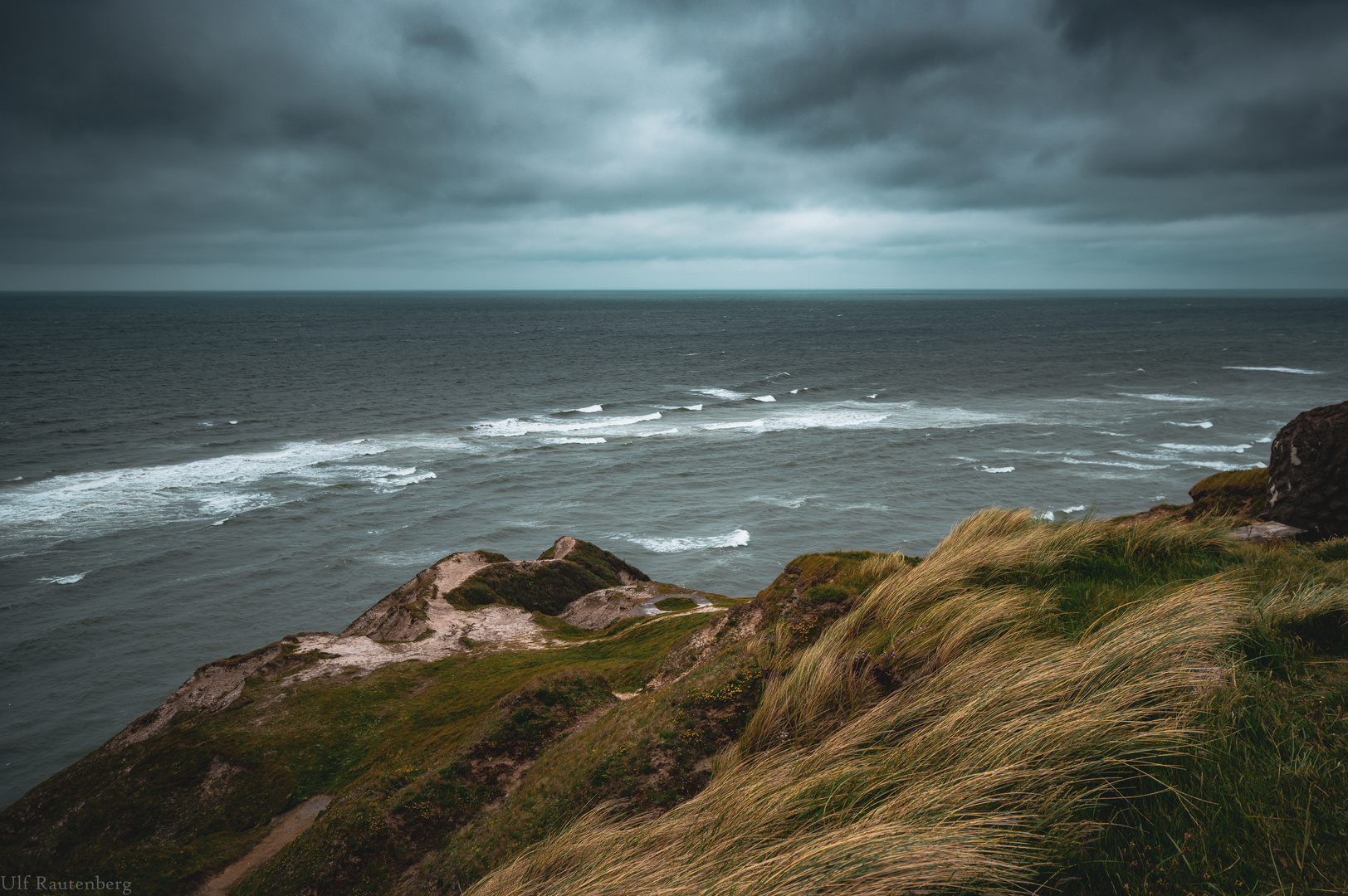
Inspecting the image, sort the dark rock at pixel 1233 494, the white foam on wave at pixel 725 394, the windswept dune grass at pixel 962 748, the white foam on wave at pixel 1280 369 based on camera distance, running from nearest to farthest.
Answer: the windswept dune grass at pixel 962 748
the dark rock at pixel 1233 494
the white foam on wave at pixel 725 394
the white foam on wave at pixel 1280 369

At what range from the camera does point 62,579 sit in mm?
26953

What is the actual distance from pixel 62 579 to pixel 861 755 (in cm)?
3378

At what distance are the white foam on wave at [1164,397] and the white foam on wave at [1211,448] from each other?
18.7 m

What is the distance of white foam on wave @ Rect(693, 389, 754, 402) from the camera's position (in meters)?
66.1

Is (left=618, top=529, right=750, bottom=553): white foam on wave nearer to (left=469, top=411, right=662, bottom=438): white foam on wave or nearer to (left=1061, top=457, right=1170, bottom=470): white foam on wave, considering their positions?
(left=1061, top=457, right=1170, bottom=470): white foam on wave

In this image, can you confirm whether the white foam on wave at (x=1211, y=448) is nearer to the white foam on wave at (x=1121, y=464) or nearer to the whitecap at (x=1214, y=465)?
the whitecap at (x=1214, y=465)

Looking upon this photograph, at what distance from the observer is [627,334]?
141375 mm

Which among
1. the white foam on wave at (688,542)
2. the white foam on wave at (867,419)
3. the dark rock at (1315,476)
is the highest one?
the dark rock at (1315,476)

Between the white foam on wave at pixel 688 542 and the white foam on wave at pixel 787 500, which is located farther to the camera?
the white foam on wave at pixel 787 500

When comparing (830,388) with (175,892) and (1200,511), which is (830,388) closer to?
(1200,511)

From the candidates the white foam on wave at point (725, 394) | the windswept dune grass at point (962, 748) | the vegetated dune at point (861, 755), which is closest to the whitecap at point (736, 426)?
the white foam on wave at point (725, 394)

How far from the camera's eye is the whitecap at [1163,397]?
193 ft

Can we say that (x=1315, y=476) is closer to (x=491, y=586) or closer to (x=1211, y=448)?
(x=491, y=586)

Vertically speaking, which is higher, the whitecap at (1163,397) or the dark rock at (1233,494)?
the dark rock at (1233,494)
